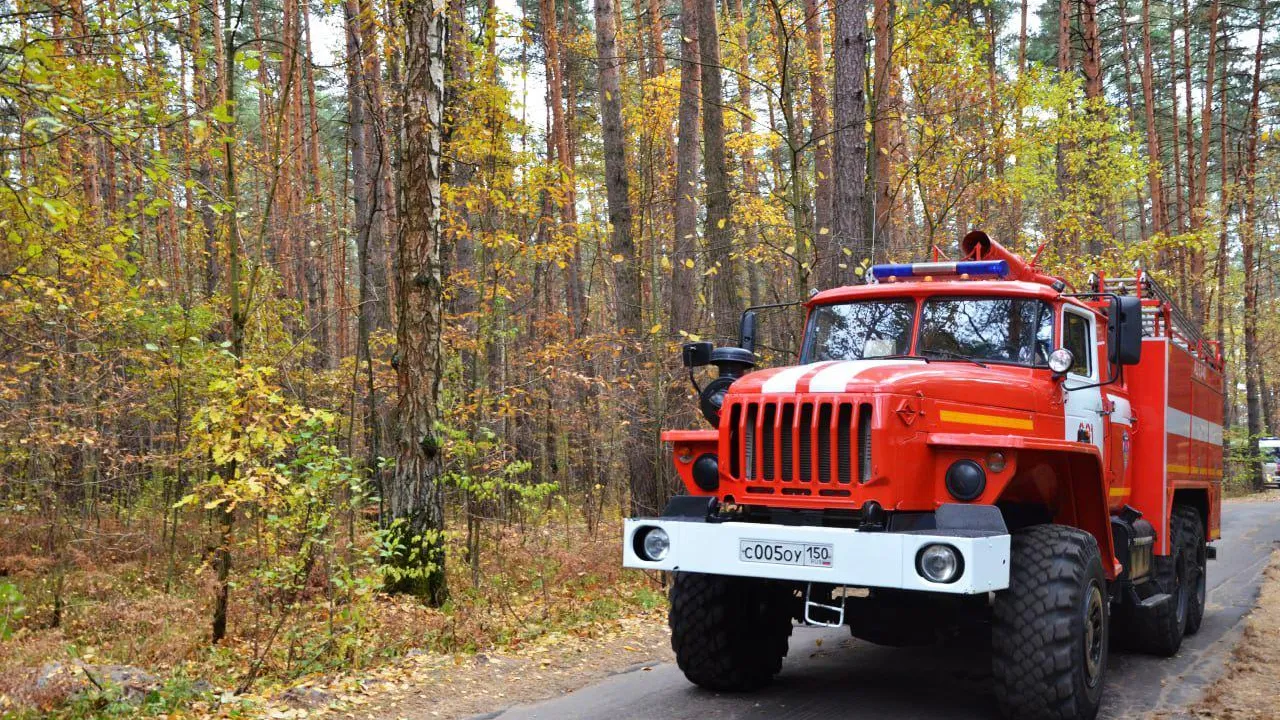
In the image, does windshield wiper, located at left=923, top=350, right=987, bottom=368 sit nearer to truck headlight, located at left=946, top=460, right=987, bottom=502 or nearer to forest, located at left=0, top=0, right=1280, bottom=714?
truck headlight, located at left=946, top=460, right=987, bottom=502

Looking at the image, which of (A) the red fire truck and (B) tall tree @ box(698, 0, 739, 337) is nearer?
(A) the red fire truck

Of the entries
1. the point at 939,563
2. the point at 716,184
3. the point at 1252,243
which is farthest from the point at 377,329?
the point at 1252,243

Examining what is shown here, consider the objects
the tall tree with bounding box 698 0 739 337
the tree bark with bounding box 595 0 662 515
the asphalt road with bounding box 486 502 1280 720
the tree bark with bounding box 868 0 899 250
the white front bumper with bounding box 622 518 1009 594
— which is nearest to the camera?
the white front bumper with bounding box 622 518 1009 594

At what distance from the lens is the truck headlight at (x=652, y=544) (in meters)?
5.79

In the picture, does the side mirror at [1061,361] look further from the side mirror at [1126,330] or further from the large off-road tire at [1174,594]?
the large off-road tire at [1174,594]

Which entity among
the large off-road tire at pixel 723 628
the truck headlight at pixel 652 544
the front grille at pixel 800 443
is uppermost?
the front grille at pixel 800 443

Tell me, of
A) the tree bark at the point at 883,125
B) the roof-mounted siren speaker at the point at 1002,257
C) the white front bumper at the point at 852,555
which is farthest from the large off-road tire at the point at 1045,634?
the tree bark at the point at 883,125

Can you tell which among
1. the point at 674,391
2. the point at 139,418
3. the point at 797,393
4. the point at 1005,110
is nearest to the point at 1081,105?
the point at 1005,110

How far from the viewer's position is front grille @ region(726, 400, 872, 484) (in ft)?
18.0

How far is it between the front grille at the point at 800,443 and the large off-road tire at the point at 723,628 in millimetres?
873

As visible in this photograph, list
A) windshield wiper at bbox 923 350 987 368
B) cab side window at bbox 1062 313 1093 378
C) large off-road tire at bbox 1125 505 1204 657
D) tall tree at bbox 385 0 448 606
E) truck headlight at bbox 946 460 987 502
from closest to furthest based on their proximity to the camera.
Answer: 1. truck headlight at bbox 946 460 987 502
2. windshield wiper at bbox 923 350 987 368
3. cab side window at bbox 1062 313 1093 378
4. large off-road tire at bbox 1125 505 1204 657
5. tall tree at bbox 385 0 448 606

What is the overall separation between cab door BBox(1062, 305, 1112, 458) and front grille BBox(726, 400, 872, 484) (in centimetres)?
184

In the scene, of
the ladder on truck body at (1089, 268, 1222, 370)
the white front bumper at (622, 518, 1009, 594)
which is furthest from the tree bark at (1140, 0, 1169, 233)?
the white front bumper at (622, 518, 1009, 594)

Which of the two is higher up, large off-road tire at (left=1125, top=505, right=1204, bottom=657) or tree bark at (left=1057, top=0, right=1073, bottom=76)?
tree bark at (left=1057, top=0, right=1073, bottom=76)
